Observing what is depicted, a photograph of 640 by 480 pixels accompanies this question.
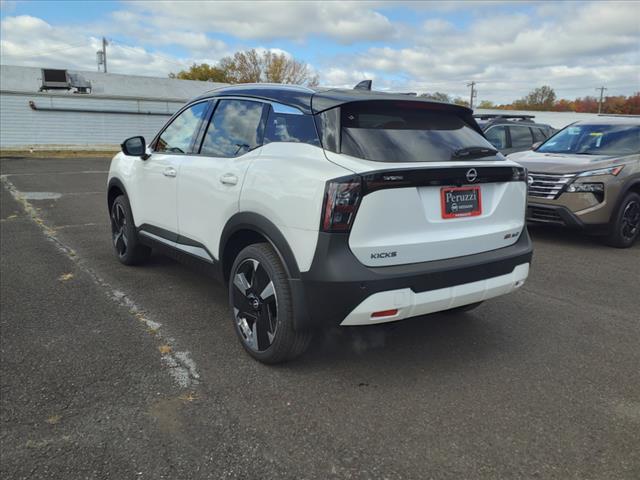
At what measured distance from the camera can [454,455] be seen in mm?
2436

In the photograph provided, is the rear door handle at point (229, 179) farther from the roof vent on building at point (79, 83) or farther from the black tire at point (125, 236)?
the roof vent on building at point (79, 83)

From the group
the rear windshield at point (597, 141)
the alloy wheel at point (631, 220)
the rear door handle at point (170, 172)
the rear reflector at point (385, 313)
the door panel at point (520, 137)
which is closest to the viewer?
the rear reflector at point (385, 313)

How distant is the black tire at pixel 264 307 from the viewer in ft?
9.86

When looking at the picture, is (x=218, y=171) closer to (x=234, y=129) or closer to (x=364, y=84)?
(x=234, y=129)

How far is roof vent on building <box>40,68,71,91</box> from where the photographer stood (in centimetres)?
2814

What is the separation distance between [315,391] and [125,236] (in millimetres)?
3309

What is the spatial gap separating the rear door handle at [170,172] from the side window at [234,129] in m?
0.38

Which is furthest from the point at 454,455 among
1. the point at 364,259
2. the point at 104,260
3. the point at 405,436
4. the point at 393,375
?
the point at 104,260

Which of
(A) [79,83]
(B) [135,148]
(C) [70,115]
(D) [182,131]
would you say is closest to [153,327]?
(D) [182,131]

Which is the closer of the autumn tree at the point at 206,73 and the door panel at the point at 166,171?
the door panel at the point at 166,171

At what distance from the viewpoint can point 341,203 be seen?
8.76 ft

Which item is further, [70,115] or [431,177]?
[70,115]

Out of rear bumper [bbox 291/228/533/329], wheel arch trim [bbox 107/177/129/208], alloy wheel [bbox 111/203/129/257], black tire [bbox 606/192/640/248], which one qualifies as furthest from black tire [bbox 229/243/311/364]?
black tire [bbox 606/192/640/248]

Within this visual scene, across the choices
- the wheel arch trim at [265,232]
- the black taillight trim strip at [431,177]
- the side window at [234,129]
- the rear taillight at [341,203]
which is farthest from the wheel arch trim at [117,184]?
the black taillight trim strip at [431,177]
